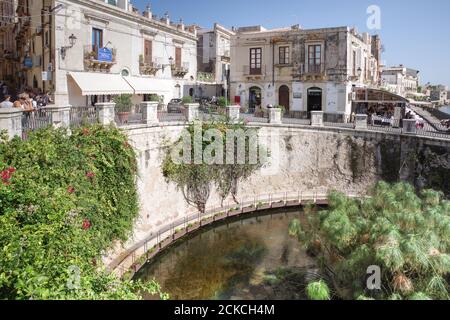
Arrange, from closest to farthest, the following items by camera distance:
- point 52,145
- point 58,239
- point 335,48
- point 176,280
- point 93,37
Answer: point 58,239
point 52,145
point 176,280
point 93,37
point 335,48

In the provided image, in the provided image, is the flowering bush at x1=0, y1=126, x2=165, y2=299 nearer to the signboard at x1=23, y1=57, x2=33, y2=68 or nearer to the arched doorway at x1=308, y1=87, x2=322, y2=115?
the signboard at x1=23, y1=57, x2=33, y2=68

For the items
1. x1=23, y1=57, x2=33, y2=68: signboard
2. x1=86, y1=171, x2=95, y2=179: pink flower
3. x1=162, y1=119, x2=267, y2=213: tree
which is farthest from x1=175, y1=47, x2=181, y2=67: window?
x1=86, y1=171, x2=95, y2=179: pink flower

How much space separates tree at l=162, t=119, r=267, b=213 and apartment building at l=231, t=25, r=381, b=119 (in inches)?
251

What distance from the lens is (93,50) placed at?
21281mm

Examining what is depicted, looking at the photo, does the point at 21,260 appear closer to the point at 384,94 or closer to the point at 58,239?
the point at 58,239

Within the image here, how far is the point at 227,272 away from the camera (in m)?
13.6

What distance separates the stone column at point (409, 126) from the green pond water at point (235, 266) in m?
7.87

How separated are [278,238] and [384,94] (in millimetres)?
15807

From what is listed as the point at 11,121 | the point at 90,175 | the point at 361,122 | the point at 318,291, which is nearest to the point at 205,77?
the point at 361,122

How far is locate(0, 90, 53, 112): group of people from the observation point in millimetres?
11988

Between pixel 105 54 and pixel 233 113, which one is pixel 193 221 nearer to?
pixel 233 113

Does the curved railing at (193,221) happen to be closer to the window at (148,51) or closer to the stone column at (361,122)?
the stone column at (361,122)

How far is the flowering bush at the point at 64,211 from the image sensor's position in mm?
5098
